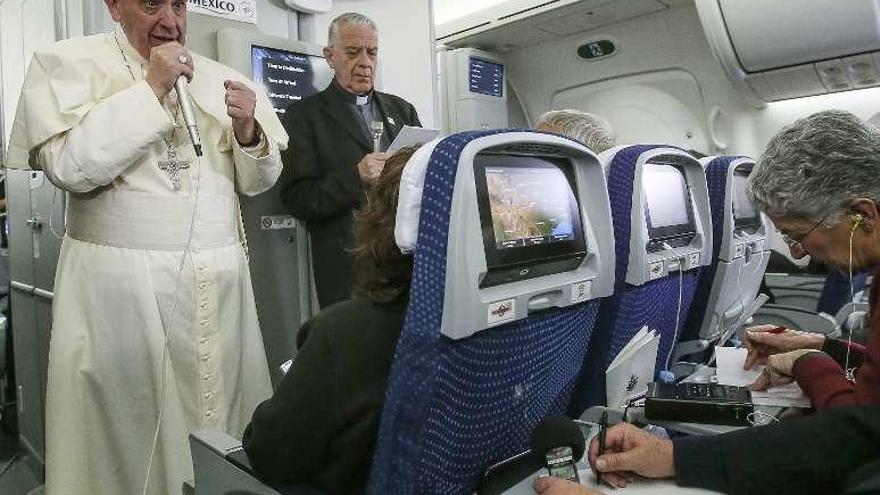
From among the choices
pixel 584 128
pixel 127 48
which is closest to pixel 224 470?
pixel 127 48

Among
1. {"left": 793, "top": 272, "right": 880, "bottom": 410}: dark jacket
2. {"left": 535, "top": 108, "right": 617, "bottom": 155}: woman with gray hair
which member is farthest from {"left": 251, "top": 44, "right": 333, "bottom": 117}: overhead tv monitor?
{"left": 793, "top": 272, "right": 880, "bottom": 410}: dark jacket

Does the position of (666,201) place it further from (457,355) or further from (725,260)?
(457,355)

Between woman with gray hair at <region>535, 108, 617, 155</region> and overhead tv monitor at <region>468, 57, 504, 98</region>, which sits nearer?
woman with gray hair at <region>535, 108, 617, 155</region>

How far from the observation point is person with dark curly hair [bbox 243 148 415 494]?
Result: 122cm

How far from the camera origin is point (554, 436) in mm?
1289

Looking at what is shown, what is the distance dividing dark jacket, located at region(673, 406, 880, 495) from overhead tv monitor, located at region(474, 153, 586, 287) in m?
0.46

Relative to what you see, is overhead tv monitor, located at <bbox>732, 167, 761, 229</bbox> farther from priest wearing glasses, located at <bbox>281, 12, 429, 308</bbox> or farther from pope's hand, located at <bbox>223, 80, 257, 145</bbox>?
pope's hand, located at <bbox>223, 80, 257, 145</bbox>

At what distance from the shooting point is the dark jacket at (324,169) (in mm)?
2863

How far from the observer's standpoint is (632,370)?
180 centimetres

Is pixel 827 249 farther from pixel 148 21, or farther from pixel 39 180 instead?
pixel 39 180

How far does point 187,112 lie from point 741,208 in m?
2.21

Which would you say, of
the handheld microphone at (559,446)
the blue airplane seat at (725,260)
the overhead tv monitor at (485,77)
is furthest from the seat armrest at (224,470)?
the overhead tv monitor at (485,77)

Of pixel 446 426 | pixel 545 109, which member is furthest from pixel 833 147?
pixel 545 109

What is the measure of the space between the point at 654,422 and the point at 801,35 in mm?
3473
